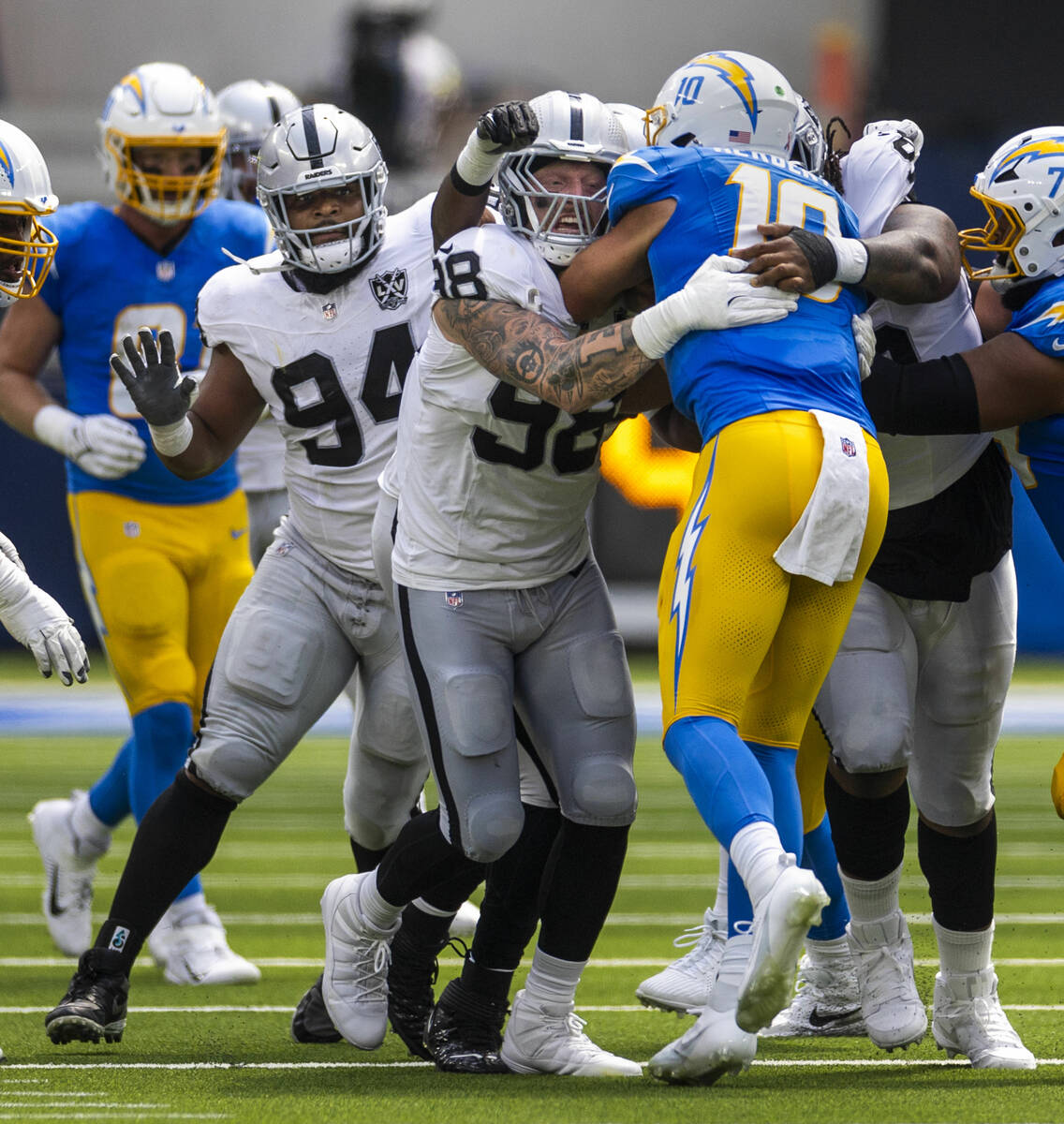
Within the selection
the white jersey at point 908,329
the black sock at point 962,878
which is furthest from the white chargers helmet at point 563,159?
the black sock at point 962,878

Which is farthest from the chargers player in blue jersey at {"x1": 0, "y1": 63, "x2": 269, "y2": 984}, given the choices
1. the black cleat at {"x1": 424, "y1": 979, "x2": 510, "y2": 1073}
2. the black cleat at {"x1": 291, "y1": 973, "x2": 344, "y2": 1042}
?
the black cleat at {"x1": 424, "y1": 979, "x2": 510, "y2": 1073}

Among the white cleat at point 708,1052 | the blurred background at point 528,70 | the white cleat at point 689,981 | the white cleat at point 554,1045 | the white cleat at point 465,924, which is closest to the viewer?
the white cleat at point 708,1052

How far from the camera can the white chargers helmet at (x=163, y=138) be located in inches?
193

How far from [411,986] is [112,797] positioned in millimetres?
1479

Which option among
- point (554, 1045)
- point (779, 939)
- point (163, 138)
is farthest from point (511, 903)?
point (163, 138)

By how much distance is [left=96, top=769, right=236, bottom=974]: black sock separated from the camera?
370cm

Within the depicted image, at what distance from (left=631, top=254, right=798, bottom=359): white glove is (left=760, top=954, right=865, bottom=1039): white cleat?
147 cm

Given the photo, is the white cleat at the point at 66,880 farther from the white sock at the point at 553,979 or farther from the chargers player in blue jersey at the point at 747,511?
the chargers player in blue jersey at the point at 747,511

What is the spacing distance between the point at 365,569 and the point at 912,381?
1.15 metres

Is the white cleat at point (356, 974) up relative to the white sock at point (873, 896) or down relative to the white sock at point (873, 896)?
down

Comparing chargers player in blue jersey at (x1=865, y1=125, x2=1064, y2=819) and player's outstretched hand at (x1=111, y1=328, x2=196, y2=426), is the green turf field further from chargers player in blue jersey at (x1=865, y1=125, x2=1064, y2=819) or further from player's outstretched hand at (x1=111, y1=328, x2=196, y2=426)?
player's outstretched hand at (x1=111, y1=328, x2=196, y2=426)

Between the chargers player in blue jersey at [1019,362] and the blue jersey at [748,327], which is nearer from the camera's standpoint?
the blue jersey at [748,327]

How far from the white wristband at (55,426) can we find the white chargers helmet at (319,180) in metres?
0.96

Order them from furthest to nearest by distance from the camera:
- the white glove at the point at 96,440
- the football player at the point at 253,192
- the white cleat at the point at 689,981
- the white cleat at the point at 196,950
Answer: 1. the football player at the point at 253,192
2. the white glove at the point at 96,440
3. the white cleat at the point at 196,950
4. the white cleat at the point at 689,981
